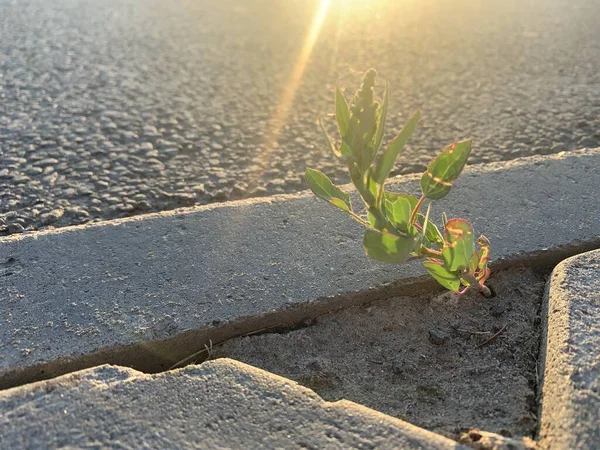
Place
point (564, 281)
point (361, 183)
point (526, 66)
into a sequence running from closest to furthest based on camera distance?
1. point (361, 183)
2. point (564, 281)
3. point (526, 66)

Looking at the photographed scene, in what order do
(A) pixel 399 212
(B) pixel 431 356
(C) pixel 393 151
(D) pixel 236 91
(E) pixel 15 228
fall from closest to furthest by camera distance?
(C) pixel 393 151, (A) pixel 399 212, (B) pixel 431 356, (E) pixel 15 228, (D) pixel 236 91

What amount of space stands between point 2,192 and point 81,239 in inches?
22.5

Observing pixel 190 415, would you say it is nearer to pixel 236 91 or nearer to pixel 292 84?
pixel 236 91

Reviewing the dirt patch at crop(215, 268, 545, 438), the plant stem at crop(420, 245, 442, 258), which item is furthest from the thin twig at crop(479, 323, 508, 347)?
the plant stem at crop(420, 245, 442, 258)

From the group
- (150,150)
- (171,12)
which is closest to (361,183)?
(150,150)

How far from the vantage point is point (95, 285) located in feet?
4.49

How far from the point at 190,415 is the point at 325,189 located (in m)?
0.51

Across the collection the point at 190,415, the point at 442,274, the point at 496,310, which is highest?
the point at 442,274

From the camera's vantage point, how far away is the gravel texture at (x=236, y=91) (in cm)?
201

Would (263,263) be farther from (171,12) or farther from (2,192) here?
(171,12)

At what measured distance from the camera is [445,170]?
1071 mm

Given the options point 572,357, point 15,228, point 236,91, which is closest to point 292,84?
point 236,91

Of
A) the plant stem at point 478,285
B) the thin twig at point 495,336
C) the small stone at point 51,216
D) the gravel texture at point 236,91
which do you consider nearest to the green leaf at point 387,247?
the plant stem at point 478,285

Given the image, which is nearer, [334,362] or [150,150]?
[334,362]
